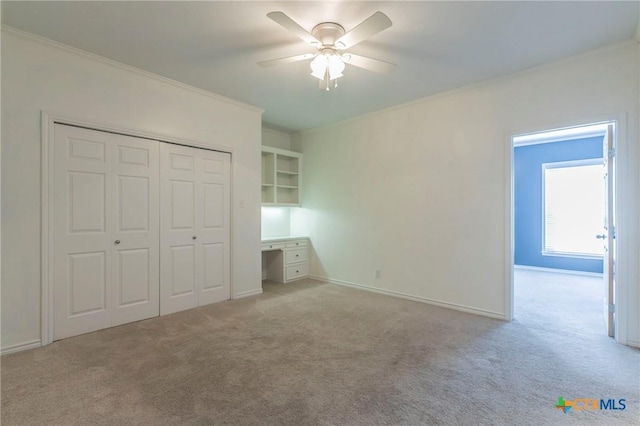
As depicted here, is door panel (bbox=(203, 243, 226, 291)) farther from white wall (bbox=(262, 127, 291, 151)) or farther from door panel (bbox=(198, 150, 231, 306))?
white wall (bbox=(262, 127, 291, 151))

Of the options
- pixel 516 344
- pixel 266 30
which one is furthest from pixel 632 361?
pixel 266 30

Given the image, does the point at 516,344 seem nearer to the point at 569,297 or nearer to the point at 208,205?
the point at 569,297

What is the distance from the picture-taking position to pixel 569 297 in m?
4.19

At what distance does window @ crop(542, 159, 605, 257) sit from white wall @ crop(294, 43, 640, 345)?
365 cm

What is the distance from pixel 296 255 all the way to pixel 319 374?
312 cm

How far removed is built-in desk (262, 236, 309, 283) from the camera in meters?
5.04

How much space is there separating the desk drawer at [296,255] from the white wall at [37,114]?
235 cm

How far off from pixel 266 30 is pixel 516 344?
3.63 metres

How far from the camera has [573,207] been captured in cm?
579

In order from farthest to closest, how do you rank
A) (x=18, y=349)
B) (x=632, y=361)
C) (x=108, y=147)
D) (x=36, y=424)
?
A: (x=108, y=147), (x=18, y=349), (x=632, y=361), (x=36, y=424)

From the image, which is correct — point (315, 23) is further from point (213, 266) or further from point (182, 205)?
point (213, 266)

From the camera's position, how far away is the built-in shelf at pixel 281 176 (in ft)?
16.8

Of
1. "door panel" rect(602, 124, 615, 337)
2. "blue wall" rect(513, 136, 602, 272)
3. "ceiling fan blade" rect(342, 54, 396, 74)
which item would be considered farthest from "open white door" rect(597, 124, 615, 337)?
"blue wall" rect(513, 136, 602, 272)

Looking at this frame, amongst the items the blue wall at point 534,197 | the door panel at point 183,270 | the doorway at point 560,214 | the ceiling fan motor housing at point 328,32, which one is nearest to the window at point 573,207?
the doorway at point 560,214
